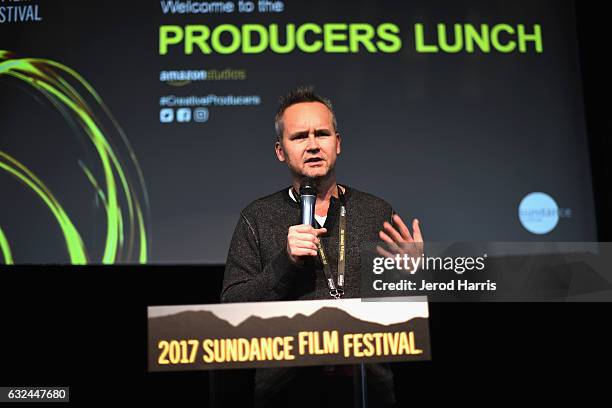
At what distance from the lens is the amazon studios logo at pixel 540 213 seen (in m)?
3.39

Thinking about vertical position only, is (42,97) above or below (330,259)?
above

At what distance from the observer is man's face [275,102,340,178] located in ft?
6.43

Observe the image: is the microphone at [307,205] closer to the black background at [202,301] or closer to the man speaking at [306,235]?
the man speaking at [306,235]

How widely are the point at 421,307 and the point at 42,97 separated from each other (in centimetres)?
294

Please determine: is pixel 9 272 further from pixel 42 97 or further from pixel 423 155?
pixel 423 155

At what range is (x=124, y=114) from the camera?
3.49 meters

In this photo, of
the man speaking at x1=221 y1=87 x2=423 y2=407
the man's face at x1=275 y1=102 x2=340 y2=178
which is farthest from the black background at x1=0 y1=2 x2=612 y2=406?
the man's face at x1=275 y1=102 x2=340 y2=178

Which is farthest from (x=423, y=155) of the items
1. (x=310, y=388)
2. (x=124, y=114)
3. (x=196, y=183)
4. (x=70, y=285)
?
(x=310, y=388)

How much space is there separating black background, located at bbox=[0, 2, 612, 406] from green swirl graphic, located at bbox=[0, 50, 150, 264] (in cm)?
19

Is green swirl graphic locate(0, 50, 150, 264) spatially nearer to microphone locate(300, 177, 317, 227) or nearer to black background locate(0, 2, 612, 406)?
black background locate(0, 2, 612, 406)

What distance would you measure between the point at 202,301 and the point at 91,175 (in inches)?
36.1

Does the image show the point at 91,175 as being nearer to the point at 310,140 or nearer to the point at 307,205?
the point at 310,140

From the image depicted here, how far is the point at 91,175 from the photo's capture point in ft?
11.3

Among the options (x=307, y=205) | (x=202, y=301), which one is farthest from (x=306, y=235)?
(x=202, y=301)
